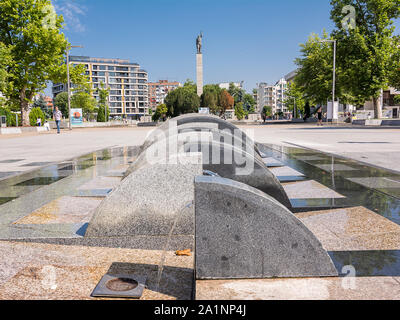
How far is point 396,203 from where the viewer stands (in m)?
4.44

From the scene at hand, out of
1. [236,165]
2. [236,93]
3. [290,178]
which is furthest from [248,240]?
[236,93]

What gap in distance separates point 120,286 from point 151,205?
1.17 meters

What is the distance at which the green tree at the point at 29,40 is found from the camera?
3048 centimetres

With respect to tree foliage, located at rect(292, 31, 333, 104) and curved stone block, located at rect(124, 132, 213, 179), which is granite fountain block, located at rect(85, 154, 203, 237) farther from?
tree foliage, located at rect(292, 31, 333, 104)

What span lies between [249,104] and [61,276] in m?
149

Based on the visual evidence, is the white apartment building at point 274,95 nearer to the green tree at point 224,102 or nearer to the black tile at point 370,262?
the green tree at point 224,102

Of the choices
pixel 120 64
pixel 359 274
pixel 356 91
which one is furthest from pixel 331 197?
pixel 120 64

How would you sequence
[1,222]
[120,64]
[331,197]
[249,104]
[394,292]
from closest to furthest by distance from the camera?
[394,292]
[1,222]
[331,197]
[120,64]
[249,104]

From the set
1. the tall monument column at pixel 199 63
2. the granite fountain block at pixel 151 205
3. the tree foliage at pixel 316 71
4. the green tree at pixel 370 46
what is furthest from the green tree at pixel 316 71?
the granite fountain block at pixel 151 205

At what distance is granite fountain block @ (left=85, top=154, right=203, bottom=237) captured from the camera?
Answer: 11.1ft

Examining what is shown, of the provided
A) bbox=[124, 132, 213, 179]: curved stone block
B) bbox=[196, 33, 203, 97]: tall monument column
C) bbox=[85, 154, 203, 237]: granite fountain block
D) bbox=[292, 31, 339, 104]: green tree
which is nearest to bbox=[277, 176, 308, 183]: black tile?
bbox=[124, 132, 213, 179]: curved stone block

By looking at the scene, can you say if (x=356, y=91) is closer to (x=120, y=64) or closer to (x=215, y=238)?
(x=215, y=238)

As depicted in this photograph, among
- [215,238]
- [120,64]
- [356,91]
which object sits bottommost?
[215,238]

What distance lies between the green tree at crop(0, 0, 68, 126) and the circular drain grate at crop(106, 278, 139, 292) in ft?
105
